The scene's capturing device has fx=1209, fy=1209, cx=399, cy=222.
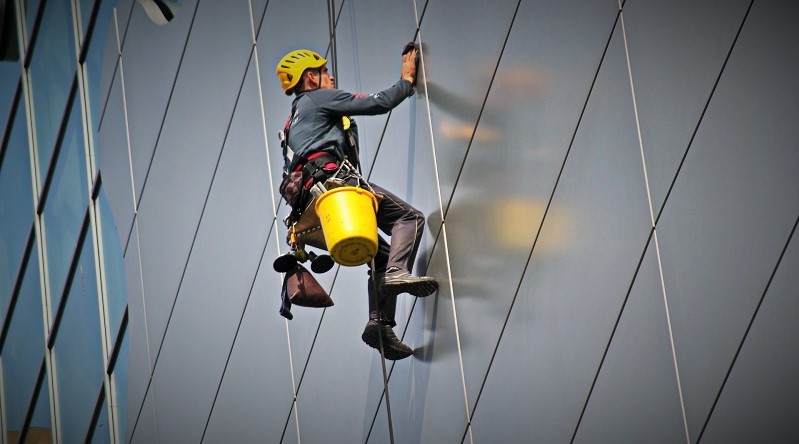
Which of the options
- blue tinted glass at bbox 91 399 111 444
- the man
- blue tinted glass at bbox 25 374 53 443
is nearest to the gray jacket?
the man

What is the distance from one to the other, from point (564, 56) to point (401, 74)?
161 cm

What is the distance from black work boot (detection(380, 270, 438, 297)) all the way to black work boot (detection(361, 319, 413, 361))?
1.27ft

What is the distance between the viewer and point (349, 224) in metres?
7.06

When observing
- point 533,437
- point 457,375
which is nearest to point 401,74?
point 457,375

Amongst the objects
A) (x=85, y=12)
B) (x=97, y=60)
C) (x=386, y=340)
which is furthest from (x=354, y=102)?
(x=85, y=12)

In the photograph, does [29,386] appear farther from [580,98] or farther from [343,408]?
[580,98]

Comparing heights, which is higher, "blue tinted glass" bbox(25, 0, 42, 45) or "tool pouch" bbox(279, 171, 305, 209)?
"blue tinted glass" bbox(25, 0, 42, 45)

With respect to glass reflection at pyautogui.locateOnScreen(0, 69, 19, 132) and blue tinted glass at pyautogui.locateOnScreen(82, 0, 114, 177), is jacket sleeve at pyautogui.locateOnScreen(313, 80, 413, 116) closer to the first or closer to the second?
→ blue tinted glass at pyautogui.locateOnScreen(82, 0, 114, 177)

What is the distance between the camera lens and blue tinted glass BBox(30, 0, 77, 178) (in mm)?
13633

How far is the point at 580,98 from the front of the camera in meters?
7.16

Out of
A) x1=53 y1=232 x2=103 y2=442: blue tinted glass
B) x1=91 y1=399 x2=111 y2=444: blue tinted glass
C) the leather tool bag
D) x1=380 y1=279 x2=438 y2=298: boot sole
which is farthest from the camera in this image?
x1=53 y1=232 x2=103 y2=442: blue tinted glass

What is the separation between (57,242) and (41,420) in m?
2.07

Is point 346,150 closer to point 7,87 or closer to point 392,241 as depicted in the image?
point 392,241

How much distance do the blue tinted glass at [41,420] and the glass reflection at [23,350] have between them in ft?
0.45
